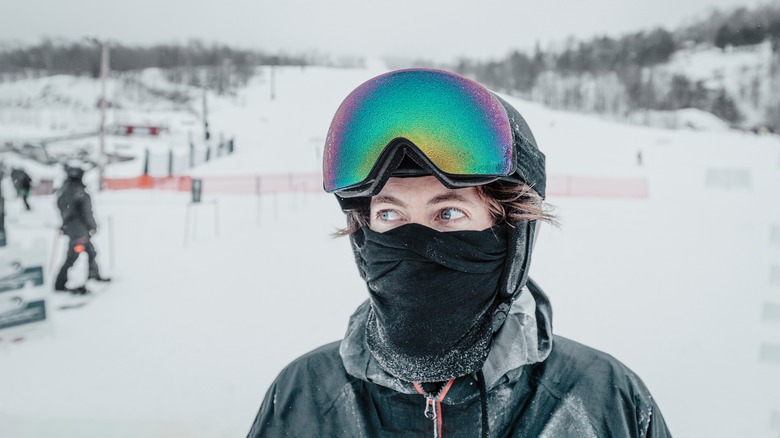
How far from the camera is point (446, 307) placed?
1241 millimetres

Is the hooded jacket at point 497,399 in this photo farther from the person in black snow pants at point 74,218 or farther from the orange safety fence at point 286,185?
the orange safety fence at point 286,185

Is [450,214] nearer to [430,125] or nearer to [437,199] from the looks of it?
[437,199]

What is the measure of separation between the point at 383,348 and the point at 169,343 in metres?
4.31

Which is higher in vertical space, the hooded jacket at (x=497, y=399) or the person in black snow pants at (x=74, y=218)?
the hooded jacket at (x=497, y=399)

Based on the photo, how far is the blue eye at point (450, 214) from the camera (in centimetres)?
132

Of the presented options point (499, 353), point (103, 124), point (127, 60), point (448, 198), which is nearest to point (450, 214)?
point (448, 198)

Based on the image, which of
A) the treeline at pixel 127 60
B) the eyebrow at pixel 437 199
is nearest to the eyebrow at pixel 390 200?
the eyebrow at pixel 437 199

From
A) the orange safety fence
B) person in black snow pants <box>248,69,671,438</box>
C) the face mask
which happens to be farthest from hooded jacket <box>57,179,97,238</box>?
the orange safety fence

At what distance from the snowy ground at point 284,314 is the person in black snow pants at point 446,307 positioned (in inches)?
63.9

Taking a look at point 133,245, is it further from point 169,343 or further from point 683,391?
point 683,391

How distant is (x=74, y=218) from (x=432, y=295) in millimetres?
6636

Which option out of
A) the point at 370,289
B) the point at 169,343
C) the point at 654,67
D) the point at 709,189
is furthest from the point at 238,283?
the point at 654,67

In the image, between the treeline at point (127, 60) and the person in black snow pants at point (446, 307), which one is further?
the treeline at point (127, 60)

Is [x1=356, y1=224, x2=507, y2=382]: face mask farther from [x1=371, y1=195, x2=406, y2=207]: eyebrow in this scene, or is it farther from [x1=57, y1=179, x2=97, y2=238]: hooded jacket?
[x1=57, y1=179, x2=97, y2=238]: hooded jacket
